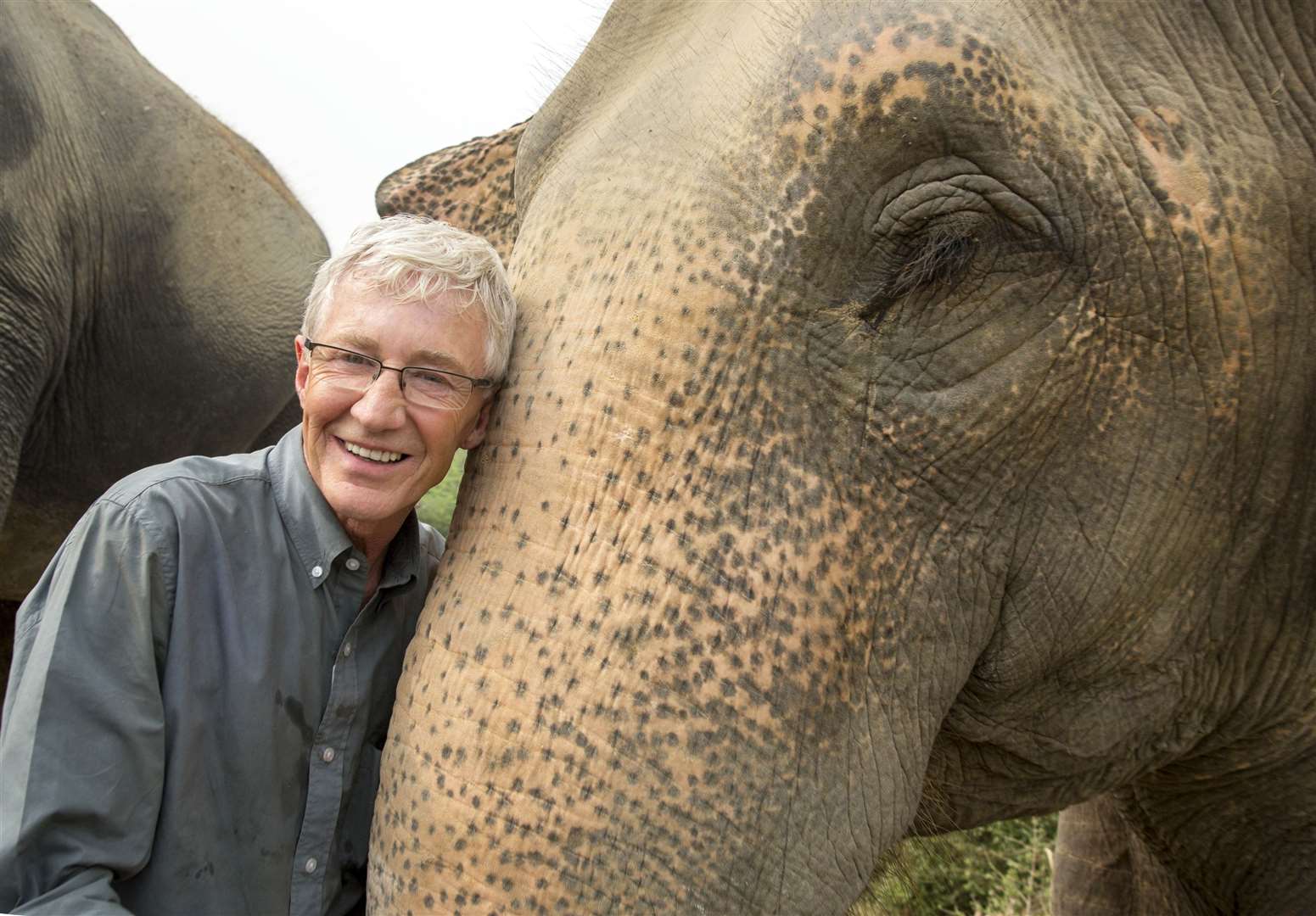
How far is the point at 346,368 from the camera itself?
166cm

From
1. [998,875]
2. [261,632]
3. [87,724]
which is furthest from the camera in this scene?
[998,875]

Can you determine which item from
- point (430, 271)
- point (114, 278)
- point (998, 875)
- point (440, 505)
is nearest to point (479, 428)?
point (430, 271)

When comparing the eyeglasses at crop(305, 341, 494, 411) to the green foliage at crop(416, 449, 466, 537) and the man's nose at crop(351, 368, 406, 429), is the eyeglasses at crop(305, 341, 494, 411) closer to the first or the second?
the man's nose at crop(351, 368, 406, 429)

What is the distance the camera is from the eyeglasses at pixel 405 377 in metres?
1.61

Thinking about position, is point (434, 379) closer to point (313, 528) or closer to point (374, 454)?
point (374, 454)

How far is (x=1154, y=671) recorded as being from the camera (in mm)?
1695

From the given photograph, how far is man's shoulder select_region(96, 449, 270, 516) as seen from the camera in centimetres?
159

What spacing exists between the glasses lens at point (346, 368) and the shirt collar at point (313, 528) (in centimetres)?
13

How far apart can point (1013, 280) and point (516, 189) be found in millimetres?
671

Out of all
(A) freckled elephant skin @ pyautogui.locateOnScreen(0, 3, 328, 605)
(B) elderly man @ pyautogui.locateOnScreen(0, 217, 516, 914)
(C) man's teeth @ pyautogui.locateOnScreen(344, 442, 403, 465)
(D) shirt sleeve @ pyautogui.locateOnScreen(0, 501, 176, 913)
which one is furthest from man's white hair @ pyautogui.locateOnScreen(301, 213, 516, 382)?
(A) freckled elephant skin @ pyautogui.locateOnScreen(0, 3, 328, 605)

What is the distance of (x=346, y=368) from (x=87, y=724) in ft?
1.50

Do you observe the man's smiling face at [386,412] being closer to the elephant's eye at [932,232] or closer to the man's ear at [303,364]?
the man's ear at [303,364]

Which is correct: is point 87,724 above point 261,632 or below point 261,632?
below

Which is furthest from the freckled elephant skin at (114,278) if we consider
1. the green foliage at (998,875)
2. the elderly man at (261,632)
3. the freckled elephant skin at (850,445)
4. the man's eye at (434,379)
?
the freckled elephant skin at (850,445)
